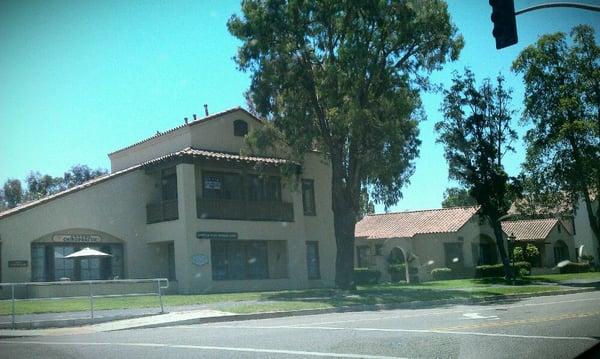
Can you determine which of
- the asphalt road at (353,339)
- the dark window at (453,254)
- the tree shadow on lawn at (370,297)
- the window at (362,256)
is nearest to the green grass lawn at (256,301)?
the tree shadow on lawn at (370,297)

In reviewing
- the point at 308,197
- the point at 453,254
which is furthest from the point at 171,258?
the point at 453,254

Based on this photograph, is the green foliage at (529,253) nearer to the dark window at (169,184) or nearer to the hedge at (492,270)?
the hedge at (492,270)

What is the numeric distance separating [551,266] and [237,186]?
35.2 meters

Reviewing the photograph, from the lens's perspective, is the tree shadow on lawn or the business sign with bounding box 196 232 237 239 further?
the business sign with bounding box 196 232 237 239

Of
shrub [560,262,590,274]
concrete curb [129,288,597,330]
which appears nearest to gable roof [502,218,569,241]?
Answer: shrub [560,262,590,274]

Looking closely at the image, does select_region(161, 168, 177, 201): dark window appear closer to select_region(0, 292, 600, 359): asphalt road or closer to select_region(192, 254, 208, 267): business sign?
select_region(192, 254, 208, 267): business sign

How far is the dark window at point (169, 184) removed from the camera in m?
30.8

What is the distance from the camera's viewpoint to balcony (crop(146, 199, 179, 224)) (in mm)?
30016

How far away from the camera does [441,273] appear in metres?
43.6

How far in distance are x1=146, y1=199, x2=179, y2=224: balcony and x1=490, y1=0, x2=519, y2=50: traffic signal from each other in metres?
21.3

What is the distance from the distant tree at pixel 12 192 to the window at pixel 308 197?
111 ft

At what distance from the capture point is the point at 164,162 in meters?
30.3

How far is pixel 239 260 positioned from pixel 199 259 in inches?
159

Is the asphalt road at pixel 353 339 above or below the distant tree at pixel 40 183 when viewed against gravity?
below
